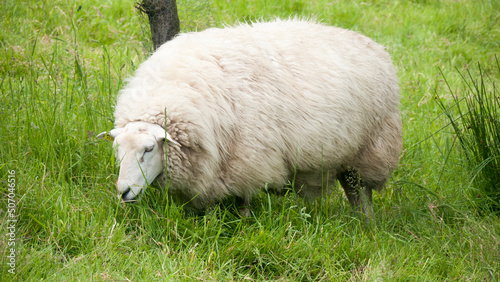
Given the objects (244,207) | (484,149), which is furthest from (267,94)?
(484,149)

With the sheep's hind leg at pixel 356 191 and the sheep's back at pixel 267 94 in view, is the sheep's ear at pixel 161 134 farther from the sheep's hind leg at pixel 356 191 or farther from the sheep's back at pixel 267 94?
the sheep's hind leg at pixel 356 191

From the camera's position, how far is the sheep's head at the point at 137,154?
2738mm

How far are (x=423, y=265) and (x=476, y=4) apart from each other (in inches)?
257

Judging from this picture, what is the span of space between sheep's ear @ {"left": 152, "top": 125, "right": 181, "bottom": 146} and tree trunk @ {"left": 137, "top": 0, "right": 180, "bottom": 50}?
129 cm

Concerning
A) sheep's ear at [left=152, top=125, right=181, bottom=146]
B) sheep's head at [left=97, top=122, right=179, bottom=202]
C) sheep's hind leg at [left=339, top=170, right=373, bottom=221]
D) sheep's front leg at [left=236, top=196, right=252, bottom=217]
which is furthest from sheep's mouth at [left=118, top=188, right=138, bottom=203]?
sheep's hind leg at [left=339, top=170, right=373, bottom=221]

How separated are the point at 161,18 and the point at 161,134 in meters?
1.40

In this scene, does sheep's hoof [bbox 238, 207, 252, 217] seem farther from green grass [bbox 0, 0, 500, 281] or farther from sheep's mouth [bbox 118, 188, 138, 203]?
sheep's mouth [bbox 118, 188, 138, 203]

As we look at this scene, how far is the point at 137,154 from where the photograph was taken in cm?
279

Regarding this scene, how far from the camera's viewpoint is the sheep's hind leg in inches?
149

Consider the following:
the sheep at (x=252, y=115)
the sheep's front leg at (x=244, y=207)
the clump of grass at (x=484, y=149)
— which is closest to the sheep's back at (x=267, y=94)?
the sheep at (x=252, y=115)

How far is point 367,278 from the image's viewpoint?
103 inches

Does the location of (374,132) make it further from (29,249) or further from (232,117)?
(29,249)

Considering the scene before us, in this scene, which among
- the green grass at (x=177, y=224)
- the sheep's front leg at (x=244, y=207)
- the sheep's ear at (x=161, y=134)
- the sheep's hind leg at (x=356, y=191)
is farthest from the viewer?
the sheep's hind leg at (x=356, y=191)

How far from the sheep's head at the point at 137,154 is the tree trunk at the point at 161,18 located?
125 centimetres
